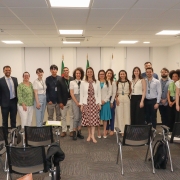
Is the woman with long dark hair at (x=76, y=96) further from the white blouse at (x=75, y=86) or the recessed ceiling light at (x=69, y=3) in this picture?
the recessed ceiling light at (x=69, y=3)

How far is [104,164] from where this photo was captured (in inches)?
148

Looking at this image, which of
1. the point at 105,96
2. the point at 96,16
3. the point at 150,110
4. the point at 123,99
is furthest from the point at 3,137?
the point at 150,110

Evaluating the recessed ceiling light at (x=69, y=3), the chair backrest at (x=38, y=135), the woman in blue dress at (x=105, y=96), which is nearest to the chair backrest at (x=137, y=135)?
the chair backrest at (x=38, y=135)

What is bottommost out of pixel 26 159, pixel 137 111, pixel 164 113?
pixel 26 159

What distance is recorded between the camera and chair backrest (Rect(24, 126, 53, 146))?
3347mm

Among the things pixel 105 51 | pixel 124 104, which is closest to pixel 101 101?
pixel 124 104

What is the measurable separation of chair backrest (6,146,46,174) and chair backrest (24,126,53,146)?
2.71 feet

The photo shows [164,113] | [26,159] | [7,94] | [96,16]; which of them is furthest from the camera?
[164,113]

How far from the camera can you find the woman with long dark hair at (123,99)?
500 centimetres

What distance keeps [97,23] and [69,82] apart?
4.84 ft

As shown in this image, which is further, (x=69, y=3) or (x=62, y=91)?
(x=62, y=91)

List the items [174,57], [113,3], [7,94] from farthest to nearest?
[174,57]
[7,94]
[113,3]

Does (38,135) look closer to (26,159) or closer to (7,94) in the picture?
(26,159)

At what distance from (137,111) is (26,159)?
312 cm
